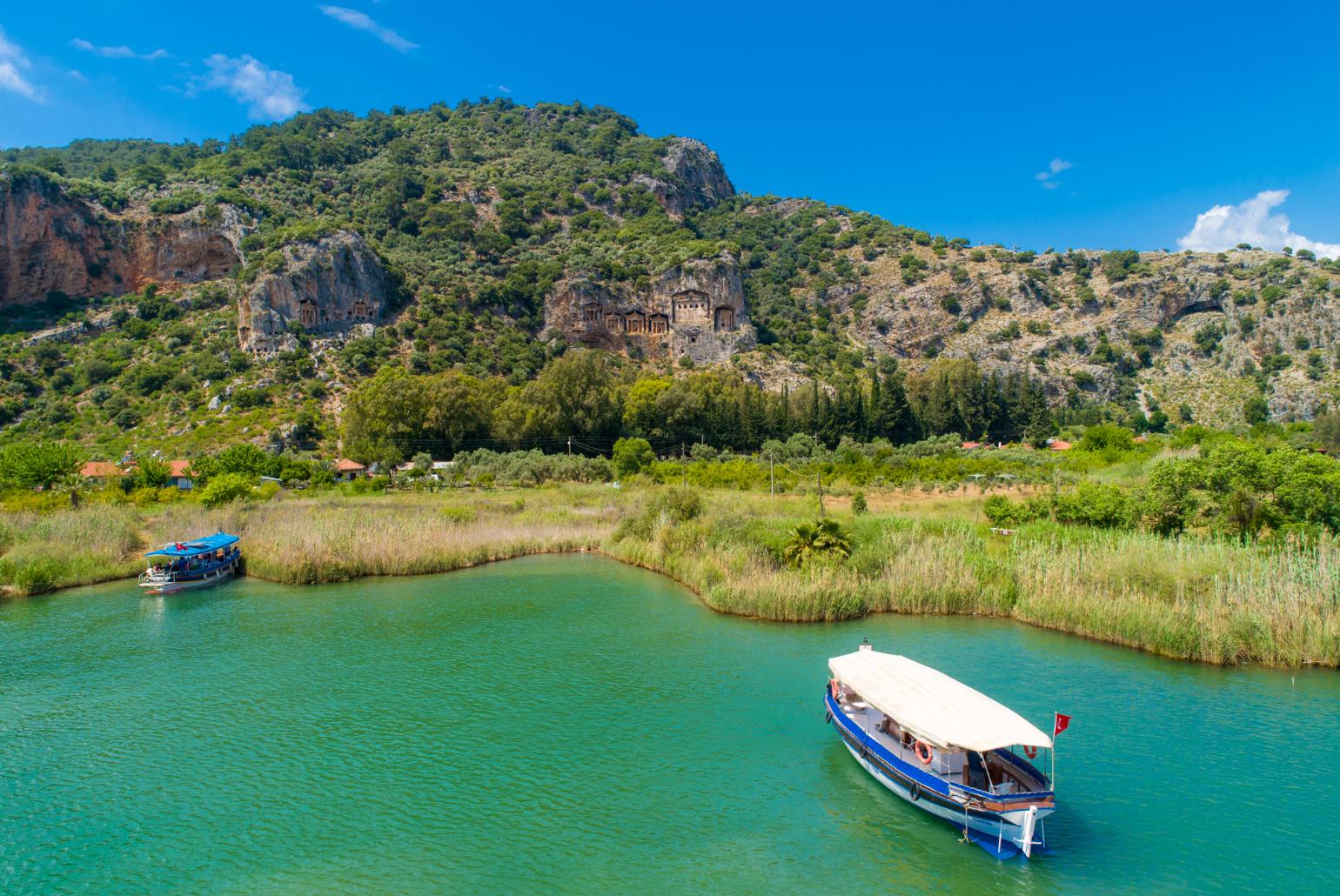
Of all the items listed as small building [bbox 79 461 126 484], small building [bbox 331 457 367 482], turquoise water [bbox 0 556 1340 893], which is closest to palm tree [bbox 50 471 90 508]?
small building [bbox 79 461 126 484]

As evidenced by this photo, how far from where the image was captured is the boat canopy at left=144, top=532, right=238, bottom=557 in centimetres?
2797

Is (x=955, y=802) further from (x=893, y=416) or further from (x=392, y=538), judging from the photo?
(x=893, y=416)

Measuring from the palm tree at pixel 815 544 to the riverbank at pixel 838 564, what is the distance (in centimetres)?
47

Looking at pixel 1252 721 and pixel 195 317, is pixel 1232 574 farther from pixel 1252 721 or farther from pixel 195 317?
pixel 195 317

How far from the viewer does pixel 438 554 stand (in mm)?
30859

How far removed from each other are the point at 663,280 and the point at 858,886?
92955 mm

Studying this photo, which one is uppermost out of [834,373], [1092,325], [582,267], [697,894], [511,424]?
[582,267]

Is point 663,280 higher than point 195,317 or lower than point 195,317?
higher

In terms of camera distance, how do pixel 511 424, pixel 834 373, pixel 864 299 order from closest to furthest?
pixel 511 424
pixel 834 373
pixel 864 299

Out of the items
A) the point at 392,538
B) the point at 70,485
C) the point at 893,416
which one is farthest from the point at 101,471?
the point at 893,416

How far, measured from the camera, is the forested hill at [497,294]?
232 feet

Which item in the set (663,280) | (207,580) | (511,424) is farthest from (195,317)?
(207,580)

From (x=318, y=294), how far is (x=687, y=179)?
302 feet

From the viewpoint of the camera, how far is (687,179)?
150m
